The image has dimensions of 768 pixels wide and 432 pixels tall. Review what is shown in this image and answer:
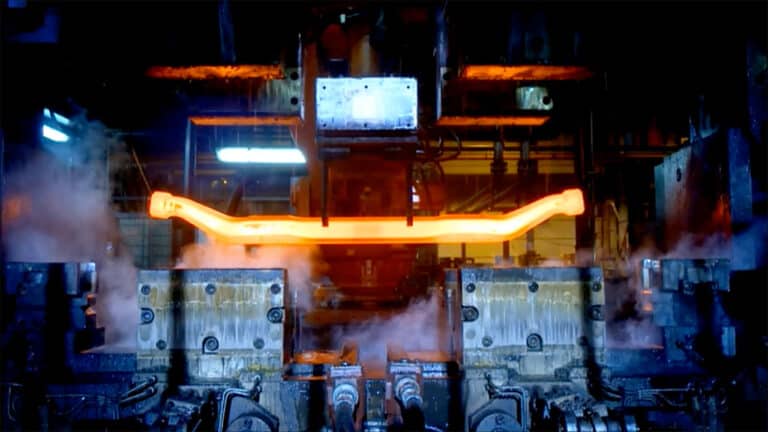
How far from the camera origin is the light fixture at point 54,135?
14.8 ft

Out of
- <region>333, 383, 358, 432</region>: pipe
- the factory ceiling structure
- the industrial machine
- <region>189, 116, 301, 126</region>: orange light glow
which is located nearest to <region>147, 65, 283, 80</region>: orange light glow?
the factory ceiling structure

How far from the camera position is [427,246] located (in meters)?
9.55

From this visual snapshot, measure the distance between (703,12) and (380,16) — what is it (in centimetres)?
218

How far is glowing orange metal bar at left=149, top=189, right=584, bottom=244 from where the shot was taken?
3.47m

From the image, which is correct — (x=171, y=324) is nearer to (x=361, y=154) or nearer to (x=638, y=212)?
(x=361, y=154)

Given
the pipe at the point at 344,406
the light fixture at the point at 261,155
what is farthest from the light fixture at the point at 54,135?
the pipe at the point at 344,406

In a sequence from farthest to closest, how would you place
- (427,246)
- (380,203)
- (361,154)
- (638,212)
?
(638,212) < (427,246) < (380,203) < (361,154)

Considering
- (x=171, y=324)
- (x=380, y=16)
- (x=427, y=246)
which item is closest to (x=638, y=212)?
(x=427, y=246)

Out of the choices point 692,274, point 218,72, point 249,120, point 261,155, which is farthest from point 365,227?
point 261,155

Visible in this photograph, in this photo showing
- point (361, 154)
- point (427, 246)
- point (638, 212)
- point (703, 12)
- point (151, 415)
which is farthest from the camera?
point (638, 212)

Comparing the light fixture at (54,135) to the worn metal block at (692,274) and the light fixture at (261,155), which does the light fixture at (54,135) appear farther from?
the worn metal block at (692,274)

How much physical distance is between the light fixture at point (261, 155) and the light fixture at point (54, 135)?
1.60 m

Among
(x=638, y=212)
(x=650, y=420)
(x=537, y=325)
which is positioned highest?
(x=638, y=212)

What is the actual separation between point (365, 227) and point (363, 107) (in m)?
1.09
